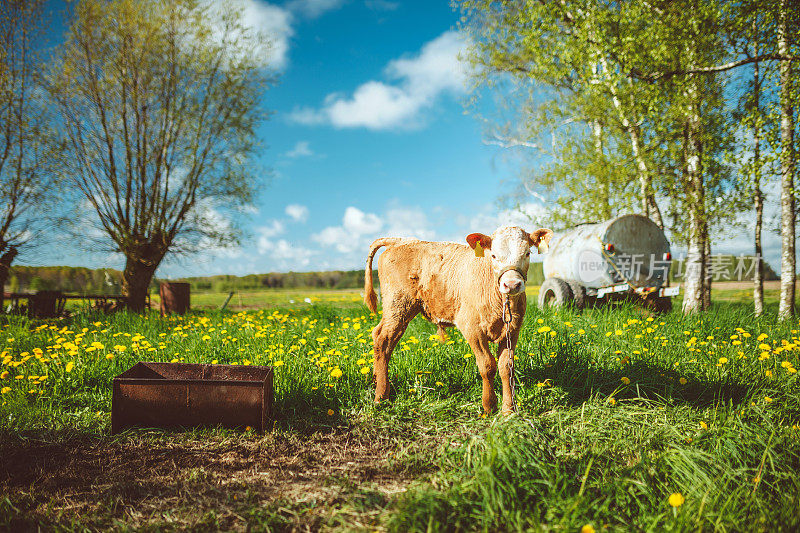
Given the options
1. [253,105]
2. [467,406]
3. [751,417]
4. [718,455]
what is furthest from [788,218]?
[253,105]

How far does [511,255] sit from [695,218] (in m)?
8.29

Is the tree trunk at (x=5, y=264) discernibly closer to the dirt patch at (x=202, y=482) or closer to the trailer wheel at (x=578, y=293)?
the dirt patch at (x=202, y=482)

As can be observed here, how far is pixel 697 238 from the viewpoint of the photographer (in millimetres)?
9422

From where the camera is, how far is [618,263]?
9.62 metres

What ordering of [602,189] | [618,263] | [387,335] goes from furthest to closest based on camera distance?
[602,189] → [618,263] → [387,335]

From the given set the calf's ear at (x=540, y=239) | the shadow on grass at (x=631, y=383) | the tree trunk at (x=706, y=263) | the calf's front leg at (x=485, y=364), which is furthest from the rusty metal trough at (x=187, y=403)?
the tree trunk at (x=706, y=263)

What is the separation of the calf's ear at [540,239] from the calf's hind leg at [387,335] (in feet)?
4.51

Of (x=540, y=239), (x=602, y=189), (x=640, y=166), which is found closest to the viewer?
Result: (x=540, y=239)

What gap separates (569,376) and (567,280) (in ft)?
21.2

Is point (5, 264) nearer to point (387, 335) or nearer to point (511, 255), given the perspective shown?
point (387, 335)

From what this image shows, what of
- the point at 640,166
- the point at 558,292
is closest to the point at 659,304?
the point at 558,292

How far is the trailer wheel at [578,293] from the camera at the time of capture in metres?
9.69

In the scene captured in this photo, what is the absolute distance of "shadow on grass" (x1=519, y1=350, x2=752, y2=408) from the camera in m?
4.16

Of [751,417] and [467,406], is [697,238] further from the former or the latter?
[467,406]
